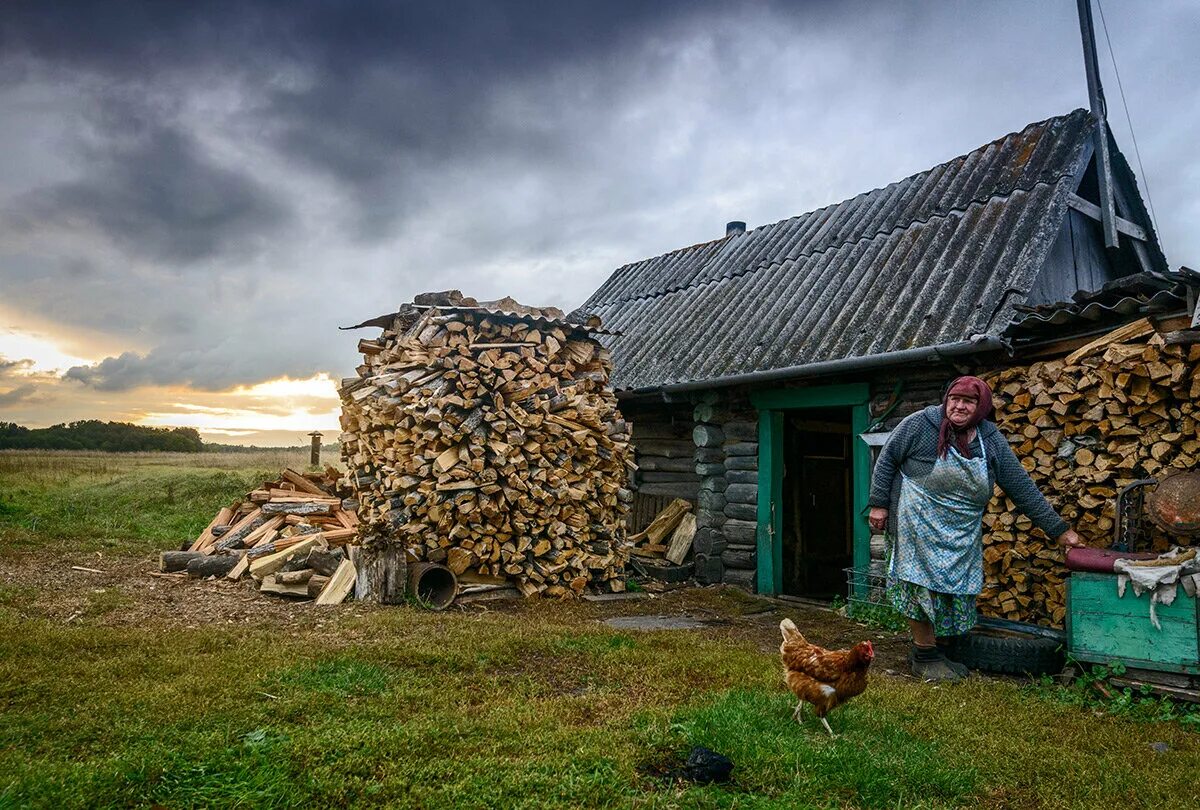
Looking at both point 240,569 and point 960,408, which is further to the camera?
point 240,569

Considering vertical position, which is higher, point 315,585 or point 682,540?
point 682,540

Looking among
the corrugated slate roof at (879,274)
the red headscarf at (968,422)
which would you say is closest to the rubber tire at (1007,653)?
the red headscarf at (968,422)

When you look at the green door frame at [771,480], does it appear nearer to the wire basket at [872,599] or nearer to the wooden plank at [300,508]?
the wire basket at [872,599]

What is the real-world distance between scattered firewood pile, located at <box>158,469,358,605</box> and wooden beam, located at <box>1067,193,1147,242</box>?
870 centimetres

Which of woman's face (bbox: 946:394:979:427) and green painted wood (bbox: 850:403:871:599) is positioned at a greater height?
woman's face (bbox: 946:394:979:427)

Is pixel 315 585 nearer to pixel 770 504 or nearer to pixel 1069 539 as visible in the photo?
pixel 770 504

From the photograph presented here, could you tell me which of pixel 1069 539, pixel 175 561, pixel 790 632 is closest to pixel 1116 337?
pixel 1069 539

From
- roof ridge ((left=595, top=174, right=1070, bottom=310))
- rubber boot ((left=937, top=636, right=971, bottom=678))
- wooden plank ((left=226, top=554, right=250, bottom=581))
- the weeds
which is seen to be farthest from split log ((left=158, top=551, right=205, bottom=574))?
the weeds

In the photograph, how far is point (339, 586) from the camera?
6.90 metres

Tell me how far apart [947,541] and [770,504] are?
3.59 m

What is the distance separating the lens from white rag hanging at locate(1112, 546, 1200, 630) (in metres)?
4.05

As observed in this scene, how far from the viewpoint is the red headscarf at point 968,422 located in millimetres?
4715

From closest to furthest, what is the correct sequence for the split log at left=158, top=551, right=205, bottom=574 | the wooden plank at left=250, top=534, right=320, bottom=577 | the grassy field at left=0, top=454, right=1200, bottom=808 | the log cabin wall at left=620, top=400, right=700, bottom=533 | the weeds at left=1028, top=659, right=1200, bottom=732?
1. the grassy field at left=0, top=454, right=1200, bottom=808
2. the weeds at left=1028, top=659, right=1200, bottom=732
3. the wooden plank at left=250, top=534, right=320, bottom=577
4. the split log at left=158, top=551, right=205, bottom=574
5. the log cabin wall at left=620, top=400, right=700, bottom=533

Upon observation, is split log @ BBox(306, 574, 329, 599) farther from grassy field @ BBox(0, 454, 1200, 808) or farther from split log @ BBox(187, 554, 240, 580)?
split log @ BBox(187, 554, 240, 580)
